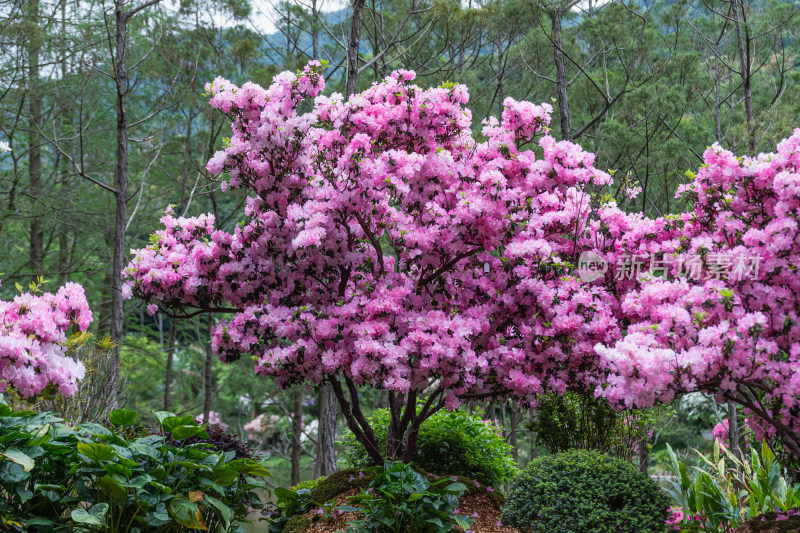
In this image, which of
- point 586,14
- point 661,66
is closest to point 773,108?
point 661,66

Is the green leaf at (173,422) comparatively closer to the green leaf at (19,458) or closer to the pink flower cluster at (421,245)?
the pink flower cluster at (421,245)

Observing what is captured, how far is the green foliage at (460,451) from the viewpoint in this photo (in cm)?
584

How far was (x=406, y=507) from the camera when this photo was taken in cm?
429

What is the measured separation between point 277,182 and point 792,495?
399 cm

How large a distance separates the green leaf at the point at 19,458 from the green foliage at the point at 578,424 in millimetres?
3754

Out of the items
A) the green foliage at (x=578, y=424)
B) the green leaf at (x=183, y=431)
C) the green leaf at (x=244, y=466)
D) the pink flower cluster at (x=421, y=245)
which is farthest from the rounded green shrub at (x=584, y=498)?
the green leaf at (x=183, y=431)

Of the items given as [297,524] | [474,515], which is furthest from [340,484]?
[474,515]

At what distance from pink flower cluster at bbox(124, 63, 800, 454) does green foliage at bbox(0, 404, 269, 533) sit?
78 centimetres

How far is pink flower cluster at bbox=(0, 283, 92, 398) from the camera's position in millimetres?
4441

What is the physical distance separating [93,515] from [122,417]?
33.8 inches

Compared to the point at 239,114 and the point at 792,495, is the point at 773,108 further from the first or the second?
the point at 239,114

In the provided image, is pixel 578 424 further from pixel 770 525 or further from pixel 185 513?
pixel 185 513

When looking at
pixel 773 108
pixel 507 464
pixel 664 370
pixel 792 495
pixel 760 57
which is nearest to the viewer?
pixel 664 370

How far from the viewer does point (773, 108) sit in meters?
8.68
